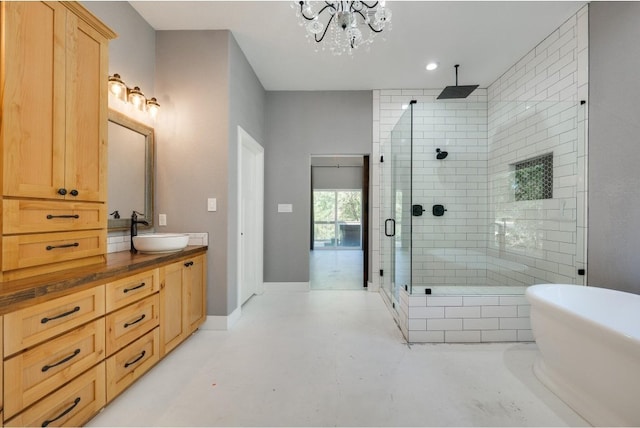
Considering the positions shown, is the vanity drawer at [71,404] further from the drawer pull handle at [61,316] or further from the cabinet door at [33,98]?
the cabinet door at [33,98]

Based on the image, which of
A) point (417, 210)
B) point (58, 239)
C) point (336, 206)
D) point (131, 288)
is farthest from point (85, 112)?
point (336, 206)

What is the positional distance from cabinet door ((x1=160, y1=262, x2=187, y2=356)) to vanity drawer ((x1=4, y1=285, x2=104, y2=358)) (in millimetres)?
514

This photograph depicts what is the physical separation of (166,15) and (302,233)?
2781 millimetres

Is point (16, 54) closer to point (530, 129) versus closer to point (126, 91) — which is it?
point (126, 91)

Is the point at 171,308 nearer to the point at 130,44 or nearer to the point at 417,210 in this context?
the point at 130,44

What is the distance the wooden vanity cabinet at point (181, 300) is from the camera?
6.12ft

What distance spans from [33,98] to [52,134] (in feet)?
0.55

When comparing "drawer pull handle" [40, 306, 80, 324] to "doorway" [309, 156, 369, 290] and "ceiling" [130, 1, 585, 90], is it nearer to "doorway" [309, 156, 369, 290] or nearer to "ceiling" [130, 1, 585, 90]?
"ceiling" [130, 1, 585, 90]

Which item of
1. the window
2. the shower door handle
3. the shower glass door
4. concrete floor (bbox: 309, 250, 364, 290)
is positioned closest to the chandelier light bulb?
the shower glass door

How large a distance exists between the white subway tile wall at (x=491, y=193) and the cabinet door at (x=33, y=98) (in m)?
2.59

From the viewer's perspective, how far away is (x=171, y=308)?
1.94m

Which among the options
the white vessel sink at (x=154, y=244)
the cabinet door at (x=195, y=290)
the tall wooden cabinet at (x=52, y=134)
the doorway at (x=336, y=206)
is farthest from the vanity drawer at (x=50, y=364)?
the doorway at (x=336, y=206)

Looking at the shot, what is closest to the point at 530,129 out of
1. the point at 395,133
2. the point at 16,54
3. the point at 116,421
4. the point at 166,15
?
the point at 395,133

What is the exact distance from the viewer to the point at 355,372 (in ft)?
5.86
